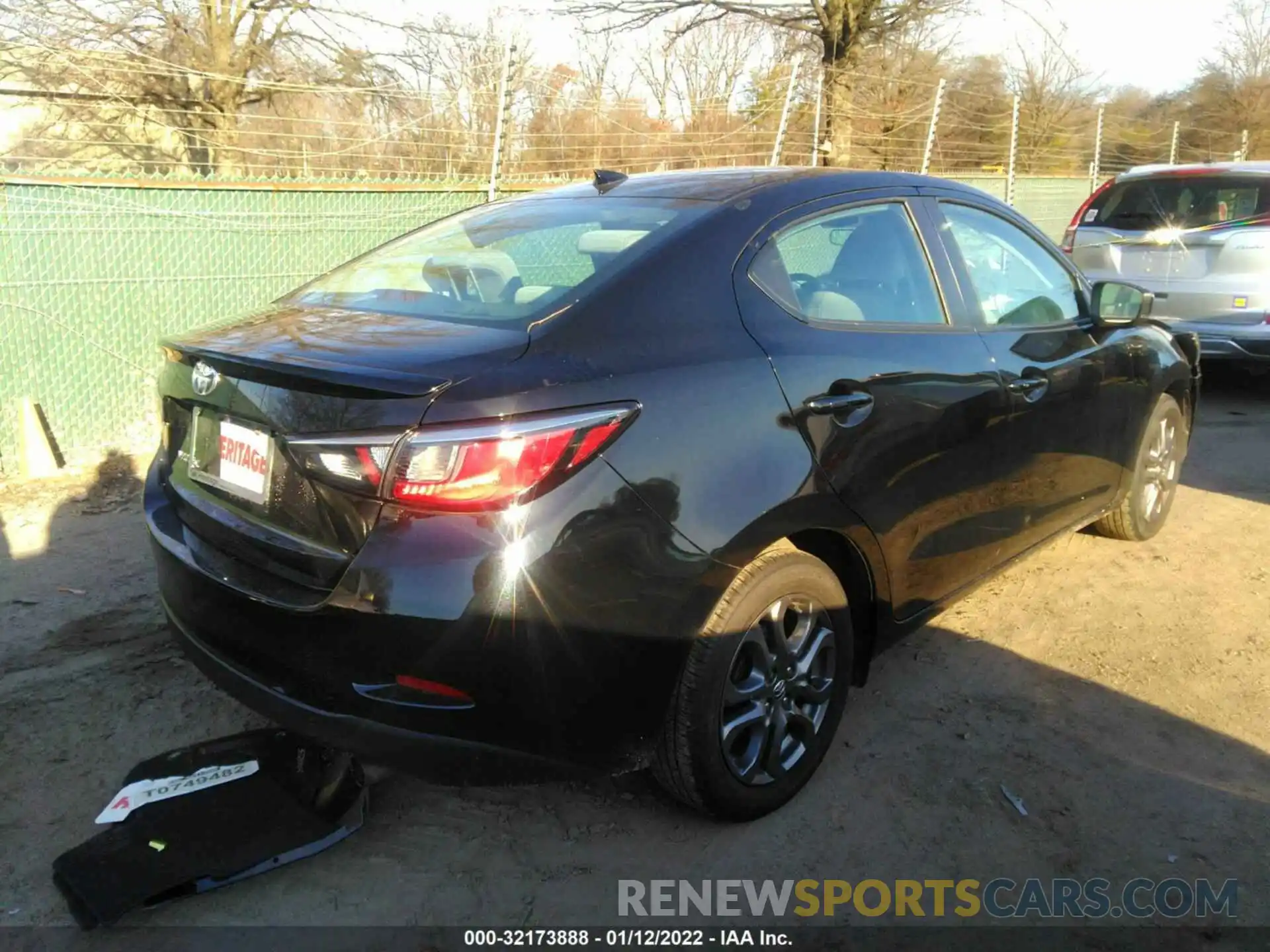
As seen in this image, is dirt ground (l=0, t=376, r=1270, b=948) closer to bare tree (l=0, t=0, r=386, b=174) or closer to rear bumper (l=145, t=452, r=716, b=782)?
rear bumper (l=145, t=452, r=716, b=782)

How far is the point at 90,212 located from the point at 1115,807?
20.1 feet

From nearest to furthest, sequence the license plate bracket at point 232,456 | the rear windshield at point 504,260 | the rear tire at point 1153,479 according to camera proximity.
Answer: the license plate bracket at point 232,456 → the rear windshield at point 504,260 → the rear tire at point 1153,479

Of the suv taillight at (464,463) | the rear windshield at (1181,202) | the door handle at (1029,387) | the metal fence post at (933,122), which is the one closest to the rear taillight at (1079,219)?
the rear windshield at (1181,202)

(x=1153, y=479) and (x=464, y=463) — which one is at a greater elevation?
(x=464, y=463)

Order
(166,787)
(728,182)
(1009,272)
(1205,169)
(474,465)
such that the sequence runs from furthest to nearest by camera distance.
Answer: (1205,169), (1009,272), (728,182), (166,787), (474,465)

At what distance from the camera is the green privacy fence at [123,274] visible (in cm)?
591

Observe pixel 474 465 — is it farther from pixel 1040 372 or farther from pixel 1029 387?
pixel 1040 372

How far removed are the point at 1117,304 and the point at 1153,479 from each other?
109 centimetres

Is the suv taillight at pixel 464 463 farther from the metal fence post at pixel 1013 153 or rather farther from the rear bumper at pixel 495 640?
the metal fence post at pixel 1013 153

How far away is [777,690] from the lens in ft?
9.32

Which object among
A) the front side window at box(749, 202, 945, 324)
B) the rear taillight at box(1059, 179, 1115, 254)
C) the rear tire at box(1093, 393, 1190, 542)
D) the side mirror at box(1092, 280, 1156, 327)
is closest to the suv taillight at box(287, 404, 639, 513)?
the front side window at box(749, 202, 945, 324)

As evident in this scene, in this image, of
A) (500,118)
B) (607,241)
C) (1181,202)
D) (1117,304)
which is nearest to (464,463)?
(607,241)

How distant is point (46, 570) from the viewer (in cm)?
454

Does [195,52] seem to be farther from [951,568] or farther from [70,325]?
[951,568]
